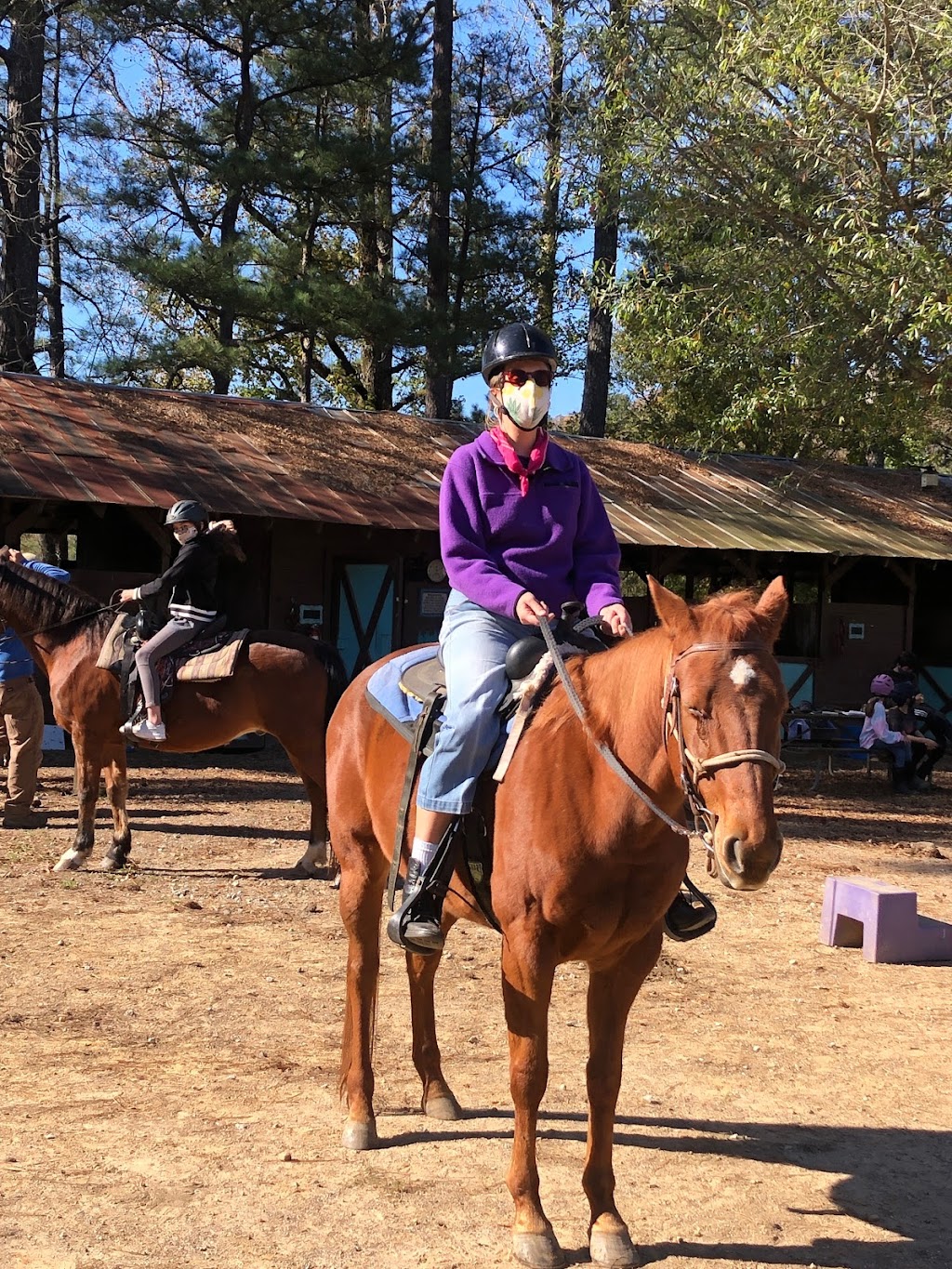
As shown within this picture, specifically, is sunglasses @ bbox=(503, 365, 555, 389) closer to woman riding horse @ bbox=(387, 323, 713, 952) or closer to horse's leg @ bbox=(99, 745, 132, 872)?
woman riding horse @ bbox=(387, 323, 713, 952)

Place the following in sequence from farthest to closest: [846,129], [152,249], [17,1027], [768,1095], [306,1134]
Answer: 1. [152,249]
2. [846,129]
3. [17,1027]
4. [768,1095]
5. [306,1134]

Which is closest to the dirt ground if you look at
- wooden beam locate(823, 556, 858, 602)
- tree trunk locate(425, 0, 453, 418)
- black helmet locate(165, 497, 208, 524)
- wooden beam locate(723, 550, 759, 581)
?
black helmet locate(165, 497, 208, 524)

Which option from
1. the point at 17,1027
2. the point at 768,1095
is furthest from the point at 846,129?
the point at 17,1027

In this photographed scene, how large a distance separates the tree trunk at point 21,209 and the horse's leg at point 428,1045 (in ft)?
51.8

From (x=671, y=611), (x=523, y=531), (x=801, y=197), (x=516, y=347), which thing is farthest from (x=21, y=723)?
(x=801, y=197)

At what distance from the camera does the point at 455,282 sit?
24156 millimetres

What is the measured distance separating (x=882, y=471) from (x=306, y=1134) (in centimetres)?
2138

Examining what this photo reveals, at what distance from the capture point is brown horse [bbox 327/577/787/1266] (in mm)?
2832

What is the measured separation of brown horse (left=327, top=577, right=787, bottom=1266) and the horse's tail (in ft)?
15.8

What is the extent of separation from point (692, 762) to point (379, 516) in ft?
40.8

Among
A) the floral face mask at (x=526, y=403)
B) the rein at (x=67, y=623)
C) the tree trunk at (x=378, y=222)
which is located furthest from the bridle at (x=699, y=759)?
the tree trunk at (x=378, y=222)

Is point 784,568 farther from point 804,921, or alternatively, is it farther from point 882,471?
point 804,921

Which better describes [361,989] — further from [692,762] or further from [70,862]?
[70,862]

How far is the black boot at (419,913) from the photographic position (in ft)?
12.3
